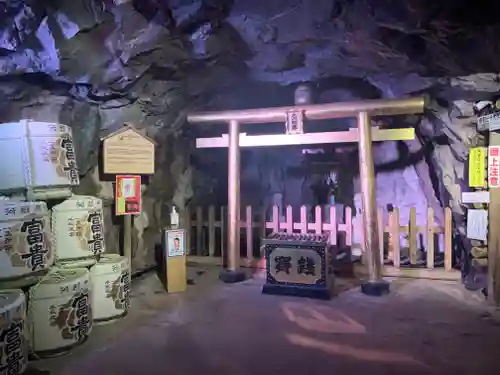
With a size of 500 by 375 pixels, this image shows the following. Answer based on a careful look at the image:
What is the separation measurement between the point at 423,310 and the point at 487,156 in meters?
2.05

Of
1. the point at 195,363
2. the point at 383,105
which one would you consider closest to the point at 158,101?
the point at 383,105

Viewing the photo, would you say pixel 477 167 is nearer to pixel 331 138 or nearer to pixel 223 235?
pixel 331 138

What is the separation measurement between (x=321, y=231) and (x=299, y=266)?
1377 mm

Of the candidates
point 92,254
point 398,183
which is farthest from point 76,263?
point 398,183

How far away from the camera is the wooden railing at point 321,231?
6.56 metres

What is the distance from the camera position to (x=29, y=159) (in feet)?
13.8

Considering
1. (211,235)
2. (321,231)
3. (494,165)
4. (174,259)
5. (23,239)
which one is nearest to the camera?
(23,239)

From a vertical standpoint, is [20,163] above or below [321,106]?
below

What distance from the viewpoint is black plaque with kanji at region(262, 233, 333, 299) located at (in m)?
5.66

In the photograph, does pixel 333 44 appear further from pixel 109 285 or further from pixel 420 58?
pixel 109 285

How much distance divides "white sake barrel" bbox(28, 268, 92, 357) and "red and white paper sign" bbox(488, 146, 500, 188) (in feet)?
15.6

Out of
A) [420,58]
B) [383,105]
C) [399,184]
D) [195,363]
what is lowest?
[195,363]

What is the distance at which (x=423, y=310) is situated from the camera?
5172 mm

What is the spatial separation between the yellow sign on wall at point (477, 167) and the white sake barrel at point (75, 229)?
4611mm
